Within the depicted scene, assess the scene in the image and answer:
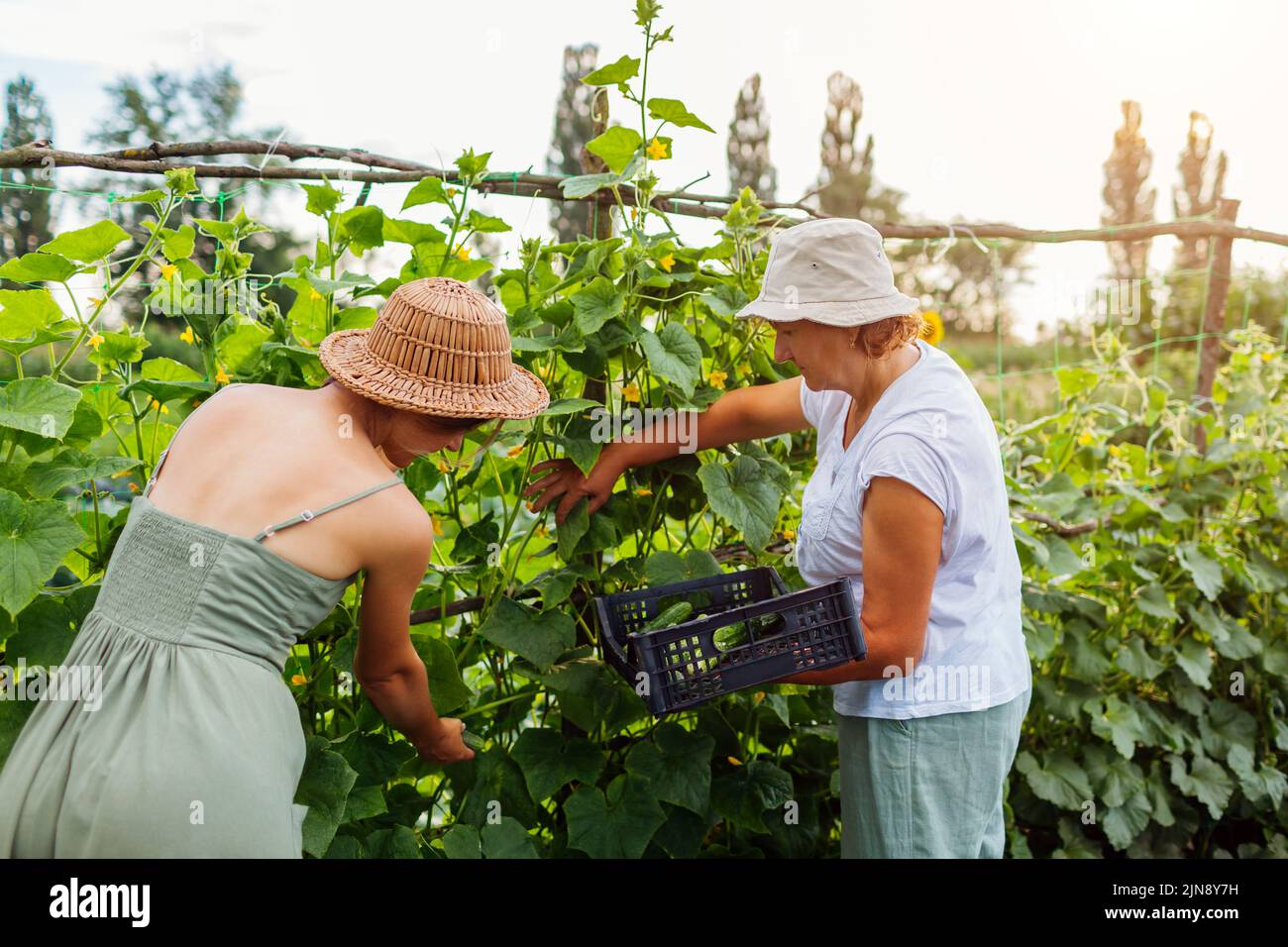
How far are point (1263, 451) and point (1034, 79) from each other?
2302 centimetres

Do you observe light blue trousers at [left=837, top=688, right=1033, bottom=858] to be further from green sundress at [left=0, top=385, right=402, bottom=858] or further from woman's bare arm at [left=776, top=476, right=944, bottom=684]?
green sundress at [left=0, top=385, right=402, bottom=858]

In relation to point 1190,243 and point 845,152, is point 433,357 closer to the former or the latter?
point 1190,243

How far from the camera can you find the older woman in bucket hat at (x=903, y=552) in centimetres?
170

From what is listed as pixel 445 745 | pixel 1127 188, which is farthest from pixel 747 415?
pixel 1127 188

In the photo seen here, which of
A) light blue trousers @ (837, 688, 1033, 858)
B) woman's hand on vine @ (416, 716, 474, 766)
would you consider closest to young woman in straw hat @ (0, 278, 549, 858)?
woman's hand on vine @ (416, 716, 474, 766)

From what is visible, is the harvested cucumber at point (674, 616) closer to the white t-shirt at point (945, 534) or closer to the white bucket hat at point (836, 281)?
the white t-shirt at point (945, 534)

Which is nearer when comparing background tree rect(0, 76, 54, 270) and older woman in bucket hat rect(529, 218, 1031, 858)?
older woman in bucket hat rect(529, 218, 1031, 858)

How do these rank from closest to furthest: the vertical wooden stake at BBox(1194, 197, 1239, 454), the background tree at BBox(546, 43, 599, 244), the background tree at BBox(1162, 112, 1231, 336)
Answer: the vertical wooden stake at BBox(1194, 197, 1239, 454) < the background tree at BBox(1162, 112, 1231, 336) < the background tree at BBox(546, 43, 599, 244)

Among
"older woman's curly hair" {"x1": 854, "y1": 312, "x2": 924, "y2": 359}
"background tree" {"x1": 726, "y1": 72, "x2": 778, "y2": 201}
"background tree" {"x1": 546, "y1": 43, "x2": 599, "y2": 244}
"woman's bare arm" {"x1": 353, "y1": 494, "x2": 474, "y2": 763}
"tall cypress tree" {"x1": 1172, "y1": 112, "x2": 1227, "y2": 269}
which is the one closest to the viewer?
"woman's bare arm" {"x1": 353, "y1": 494, "x2": 474, "y2": 763}

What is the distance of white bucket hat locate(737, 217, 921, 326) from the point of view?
1756 mm

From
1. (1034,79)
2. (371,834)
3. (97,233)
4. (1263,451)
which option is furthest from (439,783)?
(1034,79)

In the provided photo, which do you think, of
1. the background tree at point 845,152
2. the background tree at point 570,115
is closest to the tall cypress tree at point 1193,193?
the background tree at point 845,152

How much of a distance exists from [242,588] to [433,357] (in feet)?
1.41

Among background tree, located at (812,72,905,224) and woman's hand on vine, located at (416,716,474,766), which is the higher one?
background tree, located at (812,72,905,224)
